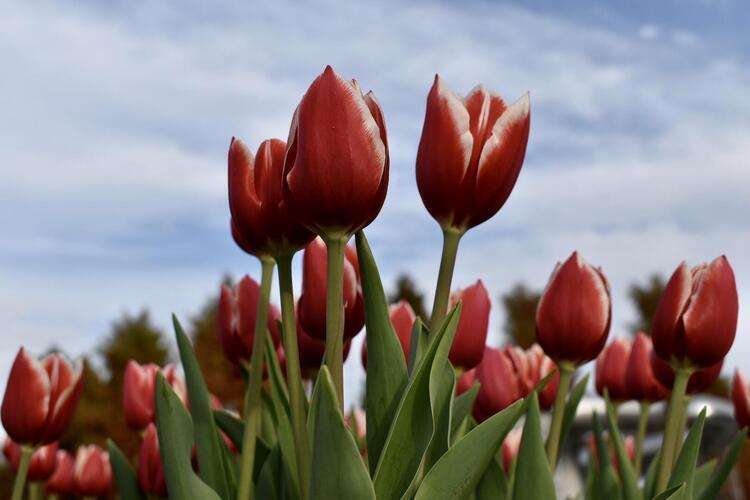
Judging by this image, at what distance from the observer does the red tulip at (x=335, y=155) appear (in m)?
1.17

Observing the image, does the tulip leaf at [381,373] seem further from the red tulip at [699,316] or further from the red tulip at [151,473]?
the red tulip at [151,473]

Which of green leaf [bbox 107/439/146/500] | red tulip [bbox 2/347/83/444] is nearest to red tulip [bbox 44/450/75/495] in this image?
red tulip [bbox 2/347/83/444]

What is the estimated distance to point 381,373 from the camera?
1332 millimetres

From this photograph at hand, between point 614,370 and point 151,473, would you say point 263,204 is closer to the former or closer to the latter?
point 151,473

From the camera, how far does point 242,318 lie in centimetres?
178

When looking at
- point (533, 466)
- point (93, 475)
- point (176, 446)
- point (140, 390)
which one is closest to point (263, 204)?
point (176, 446)

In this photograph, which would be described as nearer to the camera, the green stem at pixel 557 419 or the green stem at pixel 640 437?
the green stem at pixel 557 419

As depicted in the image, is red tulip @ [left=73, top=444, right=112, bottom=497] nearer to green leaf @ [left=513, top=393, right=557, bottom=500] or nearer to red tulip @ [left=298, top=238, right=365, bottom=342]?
red tulip @ [left=298, top=238, right=365, bottom=342]

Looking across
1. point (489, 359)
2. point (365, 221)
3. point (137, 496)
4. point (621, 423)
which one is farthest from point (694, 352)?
point (621, 423)

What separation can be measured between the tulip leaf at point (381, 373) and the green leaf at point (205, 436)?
0.32 metres

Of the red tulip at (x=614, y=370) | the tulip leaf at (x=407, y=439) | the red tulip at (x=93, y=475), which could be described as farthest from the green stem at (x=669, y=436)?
the red tulip at (x=93, y=475)

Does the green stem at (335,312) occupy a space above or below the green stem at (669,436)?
above

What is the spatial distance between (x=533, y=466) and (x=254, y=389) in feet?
1.41

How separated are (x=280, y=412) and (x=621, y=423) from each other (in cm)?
502
